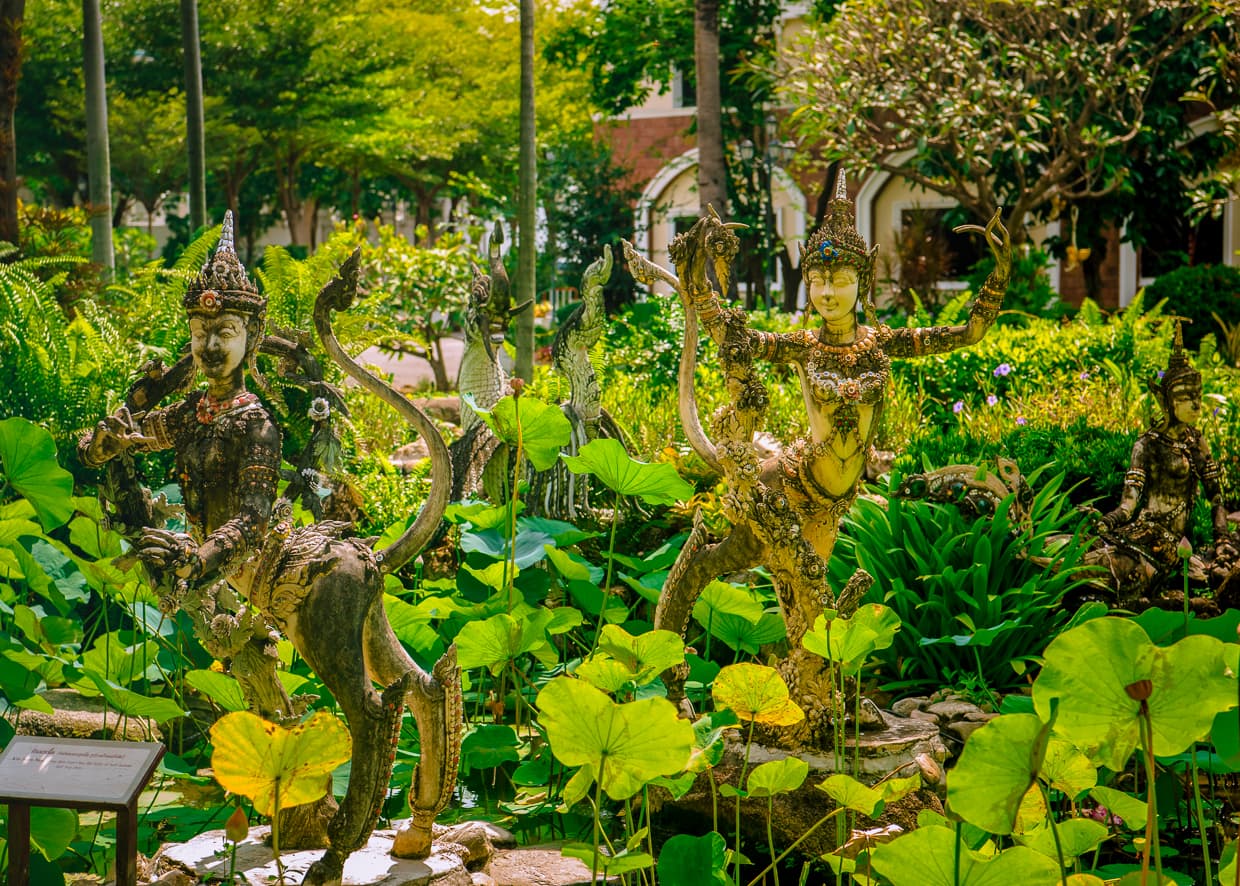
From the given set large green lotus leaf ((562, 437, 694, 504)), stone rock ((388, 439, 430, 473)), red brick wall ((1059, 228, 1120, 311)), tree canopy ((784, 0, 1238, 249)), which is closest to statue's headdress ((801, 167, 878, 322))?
large green lotus leaf ((562, 437, 694, 504))

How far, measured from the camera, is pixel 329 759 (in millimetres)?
2238

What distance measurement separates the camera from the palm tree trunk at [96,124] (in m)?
7.91

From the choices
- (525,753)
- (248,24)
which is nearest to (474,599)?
(525,753)

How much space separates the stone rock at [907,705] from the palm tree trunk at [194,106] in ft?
20.8

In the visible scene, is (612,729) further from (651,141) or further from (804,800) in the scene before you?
(651,141)

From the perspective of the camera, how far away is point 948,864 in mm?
1978

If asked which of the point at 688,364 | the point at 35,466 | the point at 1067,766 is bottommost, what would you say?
the point at 1067,766

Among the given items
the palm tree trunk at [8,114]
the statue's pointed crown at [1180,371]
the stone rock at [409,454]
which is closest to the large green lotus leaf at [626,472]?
the statue's pointed crown at [1180,371]

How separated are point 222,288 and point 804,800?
2.01 meters

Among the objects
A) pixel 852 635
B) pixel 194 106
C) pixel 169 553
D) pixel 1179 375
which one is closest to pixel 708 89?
pixel 194 106

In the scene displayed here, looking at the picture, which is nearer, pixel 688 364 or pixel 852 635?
pixel 852 635

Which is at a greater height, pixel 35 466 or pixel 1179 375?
pixel 1179 375

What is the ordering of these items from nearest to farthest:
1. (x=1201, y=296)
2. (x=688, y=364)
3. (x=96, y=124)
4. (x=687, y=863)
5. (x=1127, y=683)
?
(x=1127, y=683), (x=687, y=863), (x=688, y=364), (x=96, y=124), (x=1201, y=296)

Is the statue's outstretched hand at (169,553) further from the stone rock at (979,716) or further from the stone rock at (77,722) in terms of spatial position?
the stone rock at (979,716)
